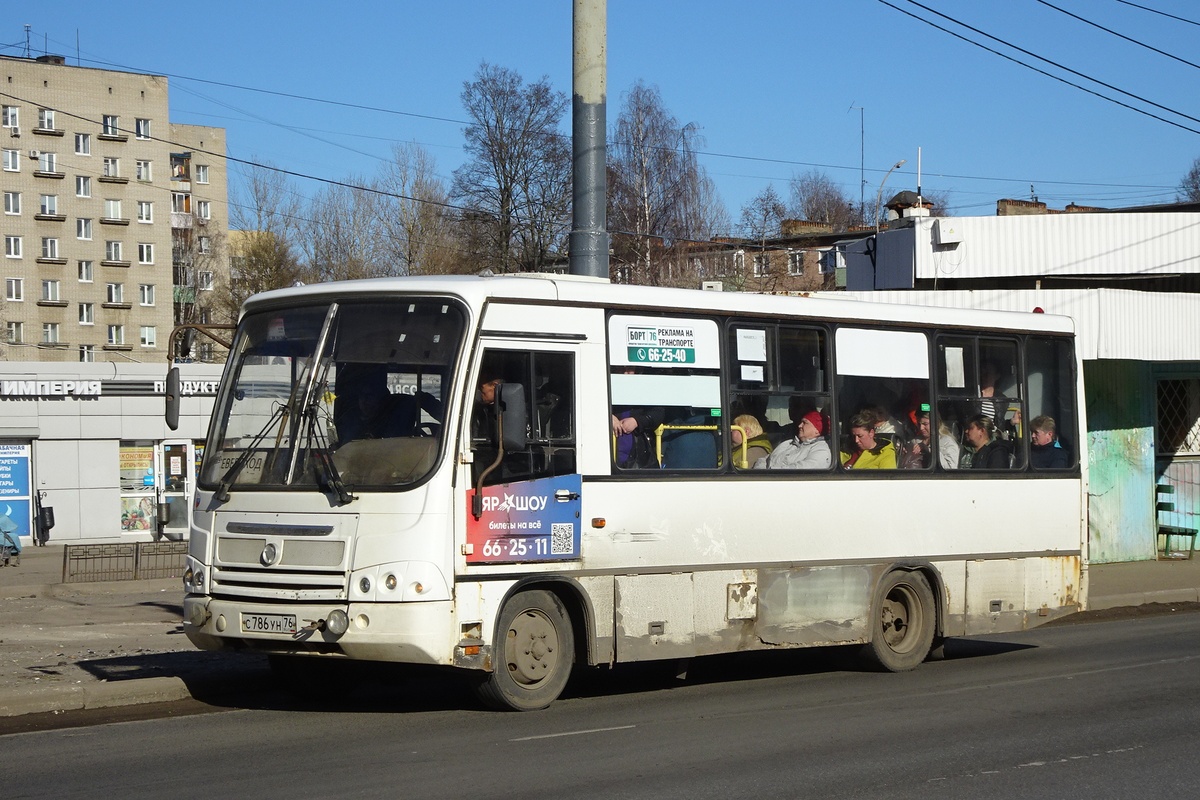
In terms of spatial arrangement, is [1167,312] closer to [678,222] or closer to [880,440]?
[880,440]

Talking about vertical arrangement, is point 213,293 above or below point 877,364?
above

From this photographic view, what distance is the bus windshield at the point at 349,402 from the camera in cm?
928

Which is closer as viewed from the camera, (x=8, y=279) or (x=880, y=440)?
(x=880, y=440)

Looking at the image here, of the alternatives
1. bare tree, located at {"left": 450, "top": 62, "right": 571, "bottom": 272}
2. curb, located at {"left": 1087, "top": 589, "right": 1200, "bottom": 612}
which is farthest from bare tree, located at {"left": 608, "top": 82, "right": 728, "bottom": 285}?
curb, located at {"left": 1087, "top": 589, "right": 1200, "bottom": 612}

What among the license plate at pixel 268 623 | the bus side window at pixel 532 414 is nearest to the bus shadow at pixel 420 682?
the license plate at pixel 268 623

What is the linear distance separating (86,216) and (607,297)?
71.2 meters

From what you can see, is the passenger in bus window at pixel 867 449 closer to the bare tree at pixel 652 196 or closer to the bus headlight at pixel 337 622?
the bus headlight at pixel 337 622

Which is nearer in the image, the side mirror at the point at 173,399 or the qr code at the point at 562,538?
the qr code at the point at 562,538

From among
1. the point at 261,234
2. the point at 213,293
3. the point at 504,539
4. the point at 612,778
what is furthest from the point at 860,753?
the point at 213,293

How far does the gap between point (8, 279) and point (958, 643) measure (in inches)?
2676

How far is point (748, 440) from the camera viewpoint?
1110 centimetres

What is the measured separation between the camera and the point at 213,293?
7581 centimetres

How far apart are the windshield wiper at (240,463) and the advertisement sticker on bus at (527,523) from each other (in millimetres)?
1498

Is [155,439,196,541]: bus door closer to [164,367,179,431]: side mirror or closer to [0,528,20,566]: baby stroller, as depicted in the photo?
[0,528,20,566]: baby stroller
